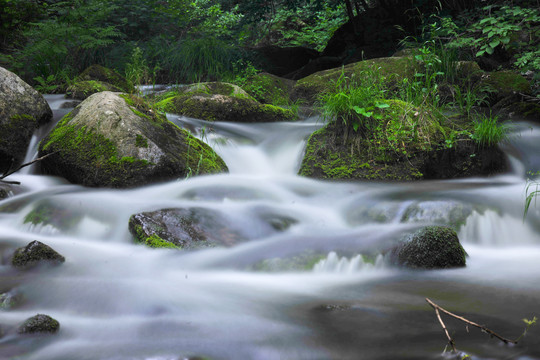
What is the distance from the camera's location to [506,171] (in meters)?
5.44

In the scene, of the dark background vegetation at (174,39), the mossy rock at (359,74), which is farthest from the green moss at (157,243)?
the dark background vegetation at (174,39)

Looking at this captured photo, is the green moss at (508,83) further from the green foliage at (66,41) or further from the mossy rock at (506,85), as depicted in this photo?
the green foliage at (66,41)

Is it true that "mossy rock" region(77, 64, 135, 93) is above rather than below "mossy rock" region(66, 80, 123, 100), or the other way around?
above

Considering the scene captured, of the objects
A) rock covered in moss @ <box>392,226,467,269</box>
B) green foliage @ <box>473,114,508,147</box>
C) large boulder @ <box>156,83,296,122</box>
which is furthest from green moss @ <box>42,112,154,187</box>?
green foliage @ <box>473,114,508,147</box>

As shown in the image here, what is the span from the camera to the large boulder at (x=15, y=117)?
559 cm

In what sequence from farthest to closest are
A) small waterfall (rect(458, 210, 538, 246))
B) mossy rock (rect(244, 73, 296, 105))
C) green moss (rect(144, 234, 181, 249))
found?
mossy rock (rect(244, 73, 296, 105)) < small waterfall (rect(458, 210, 538, 246)) < green moss (rect(144, 234, 181, 249))

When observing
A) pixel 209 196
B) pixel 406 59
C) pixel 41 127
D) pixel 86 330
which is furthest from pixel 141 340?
pixel 406 59

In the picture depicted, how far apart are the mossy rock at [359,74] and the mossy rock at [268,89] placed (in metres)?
0.62

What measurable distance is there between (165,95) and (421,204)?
5.37 meters

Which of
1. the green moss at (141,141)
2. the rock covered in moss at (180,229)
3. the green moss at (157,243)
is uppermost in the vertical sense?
the green moss at (141,141)

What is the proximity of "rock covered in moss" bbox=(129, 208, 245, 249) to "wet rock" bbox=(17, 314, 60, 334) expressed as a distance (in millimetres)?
1322

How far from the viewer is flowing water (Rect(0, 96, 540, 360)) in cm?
229

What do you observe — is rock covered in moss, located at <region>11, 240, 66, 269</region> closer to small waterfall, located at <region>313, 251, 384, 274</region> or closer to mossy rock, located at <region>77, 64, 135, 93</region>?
small waterfall, located at <region>313, 251, 384, 274</region>

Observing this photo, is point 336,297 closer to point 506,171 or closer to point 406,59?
point 506,171
